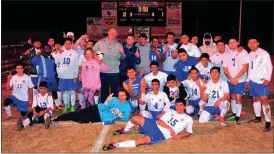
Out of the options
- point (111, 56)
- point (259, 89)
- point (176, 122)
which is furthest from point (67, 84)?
point (259, 89)

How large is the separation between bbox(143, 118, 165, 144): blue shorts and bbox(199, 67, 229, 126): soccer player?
180 cm

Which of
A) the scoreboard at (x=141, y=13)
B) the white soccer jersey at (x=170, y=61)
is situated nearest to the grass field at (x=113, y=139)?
the white soccer jersey at (x=170, y=61)

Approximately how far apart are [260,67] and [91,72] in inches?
150

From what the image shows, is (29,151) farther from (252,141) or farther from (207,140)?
(252,141)

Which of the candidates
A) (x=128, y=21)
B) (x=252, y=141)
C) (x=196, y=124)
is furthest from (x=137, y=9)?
(x=252, y=141)

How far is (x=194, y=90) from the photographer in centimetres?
848

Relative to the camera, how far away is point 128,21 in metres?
20.9

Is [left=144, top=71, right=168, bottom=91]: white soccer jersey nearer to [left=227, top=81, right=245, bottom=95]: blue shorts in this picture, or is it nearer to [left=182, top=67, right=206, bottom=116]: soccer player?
[left=182, top=67, right=206, bottom=116]: soccer player

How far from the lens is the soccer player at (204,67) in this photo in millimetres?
8508

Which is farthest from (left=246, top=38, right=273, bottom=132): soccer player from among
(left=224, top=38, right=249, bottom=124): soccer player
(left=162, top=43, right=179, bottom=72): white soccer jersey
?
(left=162, top=43, right=179, bottom=72): white soccer jersey

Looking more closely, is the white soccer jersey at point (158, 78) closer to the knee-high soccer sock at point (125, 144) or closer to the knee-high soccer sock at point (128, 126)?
the knee-high soccer sock at point (128, 126)

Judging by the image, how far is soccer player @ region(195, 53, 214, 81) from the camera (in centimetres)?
851

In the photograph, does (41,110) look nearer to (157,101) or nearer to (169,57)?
(157,101)

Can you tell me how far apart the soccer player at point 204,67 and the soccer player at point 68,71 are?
3030 millimetres
